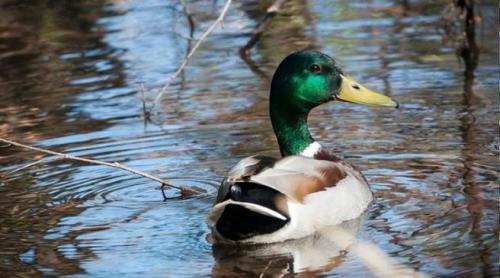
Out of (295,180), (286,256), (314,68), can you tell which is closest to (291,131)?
(314,68)

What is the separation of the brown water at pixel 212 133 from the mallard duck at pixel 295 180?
0.14 m

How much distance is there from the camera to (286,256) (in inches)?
279

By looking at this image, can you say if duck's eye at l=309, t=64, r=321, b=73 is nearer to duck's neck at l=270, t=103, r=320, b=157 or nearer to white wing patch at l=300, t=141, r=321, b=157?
duck's neck at l=270, t=103, r=320, b=157

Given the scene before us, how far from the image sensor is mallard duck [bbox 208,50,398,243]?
7.04 meters

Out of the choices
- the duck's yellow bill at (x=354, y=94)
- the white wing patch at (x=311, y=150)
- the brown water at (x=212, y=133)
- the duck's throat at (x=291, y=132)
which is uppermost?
the duck's yellow bill at (x=354, y=94)

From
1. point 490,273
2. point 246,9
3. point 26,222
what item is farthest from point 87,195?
point 246,9

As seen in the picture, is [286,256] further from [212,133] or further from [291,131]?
[212,133]

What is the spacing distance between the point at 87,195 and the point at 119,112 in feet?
8.93

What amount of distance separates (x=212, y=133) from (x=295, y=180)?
2943 mm

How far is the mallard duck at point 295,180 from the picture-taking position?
7035 millimetres

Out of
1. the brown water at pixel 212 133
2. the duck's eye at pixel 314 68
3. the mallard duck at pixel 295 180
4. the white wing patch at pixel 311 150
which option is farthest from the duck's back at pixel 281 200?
the duck's eye at pixel 314 68

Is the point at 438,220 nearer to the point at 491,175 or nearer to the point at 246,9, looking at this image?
the point at 491,175

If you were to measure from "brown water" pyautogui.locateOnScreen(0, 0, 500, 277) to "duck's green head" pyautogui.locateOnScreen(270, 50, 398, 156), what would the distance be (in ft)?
1.90

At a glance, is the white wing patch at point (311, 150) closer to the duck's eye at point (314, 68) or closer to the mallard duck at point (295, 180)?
the mallard duck at point (295, 180)
